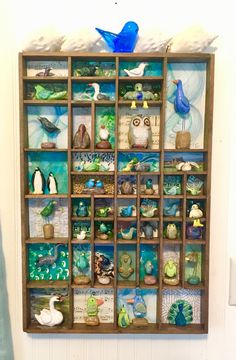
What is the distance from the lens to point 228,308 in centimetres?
110

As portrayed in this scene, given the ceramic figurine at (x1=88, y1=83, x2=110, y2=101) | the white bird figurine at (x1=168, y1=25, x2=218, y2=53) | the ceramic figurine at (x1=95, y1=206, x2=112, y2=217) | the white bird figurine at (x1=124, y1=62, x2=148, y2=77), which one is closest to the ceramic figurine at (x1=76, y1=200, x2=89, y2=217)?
the ceramic figurine at (x1=95, y1=206, x2=112, y2=217)

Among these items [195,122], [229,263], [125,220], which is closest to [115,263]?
[125,220]

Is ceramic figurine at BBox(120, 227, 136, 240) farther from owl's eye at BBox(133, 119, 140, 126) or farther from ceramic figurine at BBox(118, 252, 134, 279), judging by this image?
owl's eye at BBox(133, 119, 140, 126)

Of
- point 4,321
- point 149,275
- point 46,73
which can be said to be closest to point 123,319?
Answer: point 149,275

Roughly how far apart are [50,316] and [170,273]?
444mm

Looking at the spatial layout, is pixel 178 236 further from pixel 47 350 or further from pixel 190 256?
pixel 47 350

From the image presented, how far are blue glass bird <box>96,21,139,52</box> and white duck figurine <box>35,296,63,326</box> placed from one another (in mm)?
899

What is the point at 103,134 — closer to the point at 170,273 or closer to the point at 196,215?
the point at 196,215

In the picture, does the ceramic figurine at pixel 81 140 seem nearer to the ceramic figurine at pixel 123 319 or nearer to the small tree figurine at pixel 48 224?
the small tree figurine at pixel 48 224

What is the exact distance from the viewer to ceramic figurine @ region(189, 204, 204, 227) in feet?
3.61

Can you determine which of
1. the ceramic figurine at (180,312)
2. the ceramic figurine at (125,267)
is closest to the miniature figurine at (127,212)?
the ceramic figurine at (125,267)

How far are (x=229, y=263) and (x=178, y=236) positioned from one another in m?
0.19

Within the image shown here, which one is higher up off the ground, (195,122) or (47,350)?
(195,122)

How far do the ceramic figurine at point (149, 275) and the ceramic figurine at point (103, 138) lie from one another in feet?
1.43
